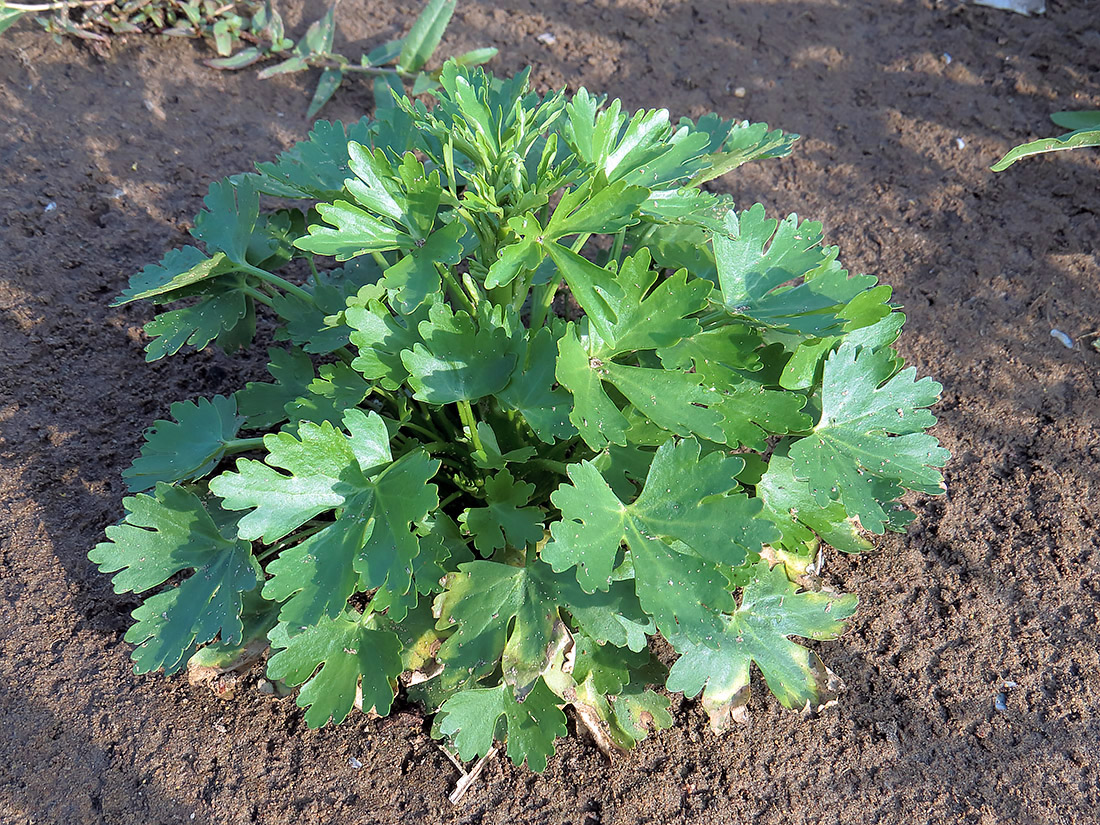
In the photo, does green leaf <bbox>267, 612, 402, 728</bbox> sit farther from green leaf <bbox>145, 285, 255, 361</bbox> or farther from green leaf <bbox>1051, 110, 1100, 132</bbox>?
green leaf <bbox>1051, 110, 1100, 132</bbox>

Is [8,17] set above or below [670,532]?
below

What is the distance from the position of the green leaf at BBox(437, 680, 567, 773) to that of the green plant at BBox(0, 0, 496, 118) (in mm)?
2287

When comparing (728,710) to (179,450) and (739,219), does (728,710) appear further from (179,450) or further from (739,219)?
(179,450)

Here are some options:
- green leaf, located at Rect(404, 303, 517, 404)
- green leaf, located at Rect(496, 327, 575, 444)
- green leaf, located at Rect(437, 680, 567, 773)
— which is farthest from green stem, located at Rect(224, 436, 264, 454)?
green leaf, located at Rect(437, 680, 567, 773)

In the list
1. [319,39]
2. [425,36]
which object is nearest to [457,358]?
[425,36]

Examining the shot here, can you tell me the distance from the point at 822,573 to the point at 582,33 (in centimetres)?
247

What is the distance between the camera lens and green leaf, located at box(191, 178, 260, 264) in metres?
1.72

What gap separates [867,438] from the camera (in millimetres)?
1571

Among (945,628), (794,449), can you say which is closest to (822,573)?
(945,628)

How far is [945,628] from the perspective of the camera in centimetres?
190

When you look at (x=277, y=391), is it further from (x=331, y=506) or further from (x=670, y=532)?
(x=670, y=532)

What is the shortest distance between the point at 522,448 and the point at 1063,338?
6.08 feet

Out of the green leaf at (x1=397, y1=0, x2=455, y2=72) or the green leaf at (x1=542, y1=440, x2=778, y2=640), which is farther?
the green leaf at (x1=397, y1=0, x2=455, y2=72)

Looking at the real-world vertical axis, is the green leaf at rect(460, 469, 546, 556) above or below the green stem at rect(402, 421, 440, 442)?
above
